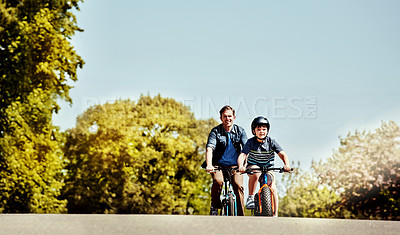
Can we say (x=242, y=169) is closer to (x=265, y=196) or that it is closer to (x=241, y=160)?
(x=241, y=160)

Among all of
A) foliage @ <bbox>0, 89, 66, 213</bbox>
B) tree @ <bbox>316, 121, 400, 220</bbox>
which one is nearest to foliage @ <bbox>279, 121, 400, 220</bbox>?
tree @ <bbox>316, 121, 400, 220</bbox>

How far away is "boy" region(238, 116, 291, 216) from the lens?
8672 millimetres

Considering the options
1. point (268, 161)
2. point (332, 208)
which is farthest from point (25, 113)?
point (268, 161)

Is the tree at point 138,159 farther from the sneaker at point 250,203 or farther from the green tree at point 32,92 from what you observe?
the sneaker at point 250,203

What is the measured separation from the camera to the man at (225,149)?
8.86 metres

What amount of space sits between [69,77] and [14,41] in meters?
2.86

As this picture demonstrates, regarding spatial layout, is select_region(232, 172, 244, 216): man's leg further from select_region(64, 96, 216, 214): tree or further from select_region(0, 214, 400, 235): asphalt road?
select_region(64, 96, 216, 214): tree

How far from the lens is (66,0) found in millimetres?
23344

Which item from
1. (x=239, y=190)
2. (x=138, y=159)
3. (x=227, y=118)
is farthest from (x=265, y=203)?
(x=138, y=159)

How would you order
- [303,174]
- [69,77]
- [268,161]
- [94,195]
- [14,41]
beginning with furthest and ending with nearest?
[94,195] → [303,174] → [69,77] → [14,41] → [268,161]

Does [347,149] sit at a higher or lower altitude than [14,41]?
lower

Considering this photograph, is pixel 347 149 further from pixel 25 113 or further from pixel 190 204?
pixel 190 204

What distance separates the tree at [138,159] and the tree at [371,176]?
567 inches

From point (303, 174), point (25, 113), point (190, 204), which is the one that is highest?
point (25, 113)
